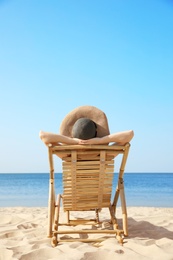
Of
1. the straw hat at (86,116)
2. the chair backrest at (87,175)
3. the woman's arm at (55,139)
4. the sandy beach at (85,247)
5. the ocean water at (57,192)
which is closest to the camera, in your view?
the sandy beach at (85,247)

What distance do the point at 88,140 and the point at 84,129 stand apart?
0.14 m

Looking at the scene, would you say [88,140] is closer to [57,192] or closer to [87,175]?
[87,175]

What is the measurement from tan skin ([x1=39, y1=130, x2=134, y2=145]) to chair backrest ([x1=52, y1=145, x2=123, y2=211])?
0.06 meters

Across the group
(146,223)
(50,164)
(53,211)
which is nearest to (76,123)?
(50,164)

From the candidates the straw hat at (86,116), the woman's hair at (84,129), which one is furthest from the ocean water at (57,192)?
the woman's hair at (84,129)

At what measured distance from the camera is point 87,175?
3.30 metres

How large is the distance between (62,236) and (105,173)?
2.61 feet

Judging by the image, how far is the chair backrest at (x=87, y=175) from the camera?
10.5ft

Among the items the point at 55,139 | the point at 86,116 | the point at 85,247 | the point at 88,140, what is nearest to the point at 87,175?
the point at 88,140

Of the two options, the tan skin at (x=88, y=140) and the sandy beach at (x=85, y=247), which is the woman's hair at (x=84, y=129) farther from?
the sandy beach at (x=85, y=247)

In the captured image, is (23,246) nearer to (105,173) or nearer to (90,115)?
(105,173)

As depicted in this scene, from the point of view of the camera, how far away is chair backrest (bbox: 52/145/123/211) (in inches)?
126

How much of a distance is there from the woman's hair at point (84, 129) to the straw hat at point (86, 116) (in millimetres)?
102

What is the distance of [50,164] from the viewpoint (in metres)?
3.26
